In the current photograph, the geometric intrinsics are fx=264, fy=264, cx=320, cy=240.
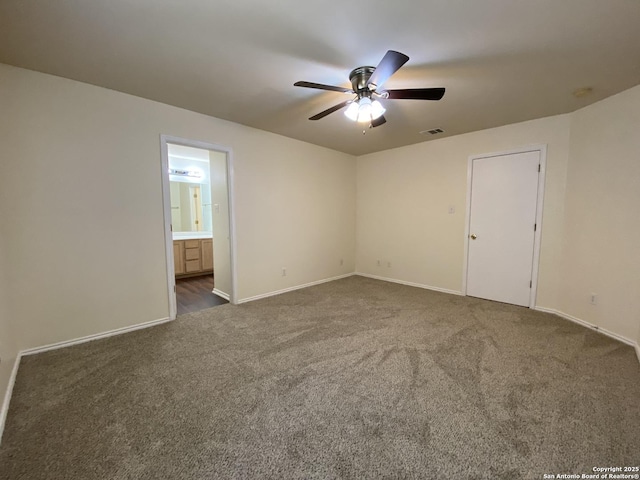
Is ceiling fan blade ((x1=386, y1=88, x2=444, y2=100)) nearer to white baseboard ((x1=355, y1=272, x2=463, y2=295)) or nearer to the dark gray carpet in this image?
the dark gray carpet

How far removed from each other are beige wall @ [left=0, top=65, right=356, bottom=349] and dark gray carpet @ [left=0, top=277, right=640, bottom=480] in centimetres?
39

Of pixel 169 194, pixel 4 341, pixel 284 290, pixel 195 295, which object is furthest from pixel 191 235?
pixel 4 341

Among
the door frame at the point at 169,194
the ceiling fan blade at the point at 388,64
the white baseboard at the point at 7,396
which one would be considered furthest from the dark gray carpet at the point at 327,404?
the ceiling fan blade at the point at 388,64

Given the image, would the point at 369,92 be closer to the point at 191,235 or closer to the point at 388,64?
the point at 388,64

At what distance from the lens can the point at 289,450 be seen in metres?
1.39

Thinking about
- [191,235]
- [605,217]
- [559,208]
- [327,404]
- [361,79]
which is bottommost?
[327,404]

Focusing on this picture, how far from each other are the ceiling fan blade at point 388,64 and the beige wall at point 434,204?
270cm

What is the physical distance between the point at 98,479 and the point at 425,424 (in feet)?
5.55

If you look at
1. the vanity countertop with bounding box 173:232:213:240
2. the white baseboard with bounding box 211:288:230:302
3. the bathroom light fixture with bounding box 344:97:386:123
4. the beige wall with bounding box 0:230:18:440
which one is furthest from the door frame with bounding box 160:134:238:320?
the vanity countertop with bounding box 173:232:213:240

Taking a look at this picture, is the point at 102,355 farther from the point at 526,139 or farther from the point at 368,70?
the point at 526,139

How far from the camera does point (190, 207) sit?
5.91m

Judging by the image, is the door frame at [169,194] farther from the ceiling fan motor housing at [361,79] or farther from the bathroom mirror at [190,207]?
the bathroom mirror at [190,207]

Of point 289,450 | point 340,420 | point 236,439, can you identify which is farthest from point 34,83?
point 340,420

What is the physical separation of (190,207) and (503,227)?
232 inches
